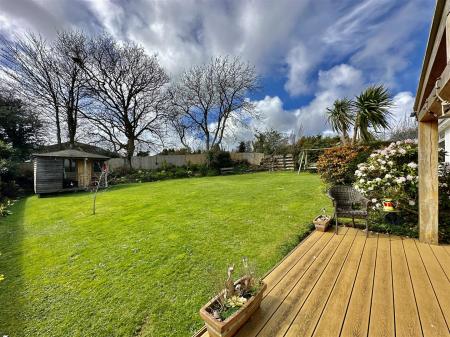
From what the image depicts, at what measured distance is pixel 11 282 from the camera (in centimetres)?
247

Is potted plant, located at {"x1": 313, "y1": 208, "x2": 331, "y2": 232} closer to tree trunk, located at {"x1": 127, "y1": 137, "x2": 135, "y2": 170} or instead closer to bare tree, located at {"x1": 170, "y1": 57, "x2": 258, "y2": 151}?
bare tree, located at {"x1": 170, "y1": 57, "x2": 258, "y2": 151}

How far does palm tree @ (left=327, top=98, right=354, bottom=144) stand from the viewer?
808cm

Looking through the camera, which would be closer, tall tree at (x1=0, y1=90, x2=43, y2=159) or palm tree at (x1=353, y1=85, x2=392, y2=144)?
palm tree at (x1=353, y1=85, x2=392, y2=144)

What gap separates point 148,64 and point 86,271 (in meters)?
16.1

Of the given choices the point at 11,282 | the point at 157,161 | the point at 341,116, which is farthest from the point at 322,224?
the point at 157,161

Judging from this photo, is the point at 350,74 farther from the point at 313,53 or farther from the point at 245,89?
the point at 245,89

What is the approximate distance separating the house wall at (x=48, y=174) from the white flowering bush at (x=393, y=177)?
1212 centimetres

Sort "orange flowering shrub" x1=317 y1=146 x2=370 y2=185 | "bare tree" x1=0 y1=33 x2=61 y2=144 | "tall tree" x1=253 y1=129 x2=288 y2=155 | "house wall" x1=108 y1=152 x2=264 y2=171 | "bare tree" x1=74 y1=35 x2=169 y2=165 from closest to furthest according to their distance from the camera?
1. "orange flowering shrub" x1=317 y1=146 x2=370 y2=185
2. "bare tree" x1=0 y1=33 x2=61 y2=144
3. "bare tree" x1=74 y1=35 x2=169 y2=165
4. "house wall" x1=108 y1=152 x2=264 y2=171
5. "tall tree" x1=253 y1=129 x2=288 y2=155

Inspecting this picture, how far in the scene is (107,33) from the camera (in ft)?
43.9

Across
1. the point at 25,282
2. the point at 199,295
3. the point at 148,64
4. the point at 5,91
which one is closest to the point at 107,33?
the point at 148,64

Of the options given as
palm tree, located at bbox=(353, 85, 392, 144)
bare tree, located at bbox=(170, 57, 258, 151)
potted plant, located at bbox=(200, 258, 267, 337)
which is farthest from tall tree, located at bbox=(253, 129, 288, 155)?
potted plant, located at bbox=(200, 258, 267, 337)

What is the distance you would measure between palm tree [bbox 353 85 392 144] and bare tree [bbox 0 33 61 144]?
57.4 feet

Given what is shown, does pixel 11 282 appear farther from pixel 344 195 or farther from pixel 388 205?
pixel 388 205

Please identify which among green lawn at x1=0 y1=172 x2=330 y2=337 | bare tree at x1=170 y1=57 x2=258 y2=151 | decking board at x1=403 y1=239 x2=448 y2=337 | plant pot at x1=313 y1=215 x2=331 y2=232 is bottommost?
green lawn at x1=0 y1=172 x2=330 y2=337
